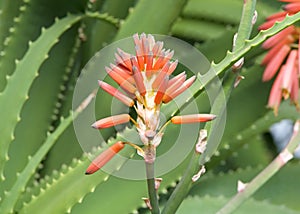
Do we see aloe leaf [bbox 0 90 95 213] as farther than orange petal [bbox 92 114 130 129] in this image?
Yes

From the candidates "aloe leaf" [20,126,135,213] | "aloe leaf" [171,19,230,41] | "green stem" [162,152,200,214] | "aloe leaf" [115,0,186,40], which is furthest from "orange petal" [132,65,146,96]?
"aloe leaf" [171,19,230,41]

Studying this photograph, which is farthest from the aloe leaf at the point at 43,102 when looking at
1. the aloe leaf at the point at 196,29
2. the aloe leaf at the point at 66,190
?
the aloe leaf at the point at 196,29

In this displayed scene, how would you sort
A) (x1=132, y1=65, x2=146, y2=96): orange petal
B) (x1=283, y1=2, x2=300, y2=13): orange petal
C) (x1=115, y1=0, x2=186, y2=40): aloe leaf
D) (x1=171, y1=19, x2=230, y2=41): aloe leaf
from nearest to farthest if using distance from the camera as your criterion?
(x1=132, y1=65, x2=146, y2=96): orange petal < (x1=283, y1=2, x2=300, y2=13): orange petal < (x1=115, y1=0, x2=186, y2=40): aloe leaf < (x1=171, y1=19, x2=230, y2=41): aloe leaf

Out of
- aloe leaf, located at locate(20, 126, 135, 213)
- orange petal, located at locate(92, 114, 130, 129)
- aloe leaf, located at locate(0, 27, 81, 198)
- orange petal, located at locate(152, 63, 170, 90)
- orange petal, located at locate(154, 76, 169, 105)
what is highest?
orange petal, located at locate(152, 63, 170, 90)

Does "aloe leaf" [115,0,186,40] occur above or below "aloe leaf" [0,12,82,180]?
above

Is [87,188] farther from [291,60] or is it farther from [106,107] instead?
[291,60]

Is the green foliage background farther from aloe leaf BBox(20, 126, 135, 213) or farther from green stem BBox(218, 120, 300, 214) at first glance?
green stem BBox(218, 120, 300, 214)
